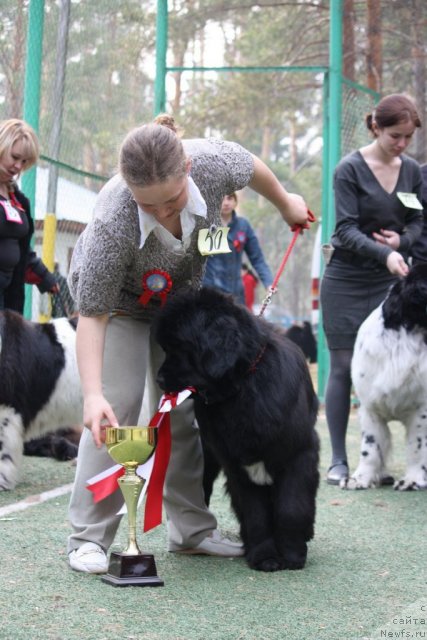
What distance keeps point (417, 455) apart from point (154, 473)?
2.29 m

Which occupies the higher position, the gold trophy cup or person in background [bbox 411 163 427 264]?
person in background [bbox 411 163 427 264]

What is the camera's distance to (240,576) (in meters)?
3.30

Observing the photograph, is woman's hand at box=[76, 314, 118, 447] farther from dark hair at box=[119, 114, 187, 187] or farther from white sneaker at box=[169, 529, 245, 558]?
white sneaker at box=[169, 529, 245, 558]

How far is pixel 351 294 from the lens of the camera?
533 centimetres

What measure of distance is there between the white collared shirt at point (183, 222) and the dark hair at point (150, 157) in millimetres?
205

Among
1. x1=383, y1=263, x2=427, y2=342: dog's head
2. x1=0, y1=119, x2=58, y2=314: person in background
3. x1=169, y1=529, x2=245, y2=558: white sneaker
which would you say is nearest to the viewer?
x1=169, y1=529, x2=245, y2=558: white sneaker

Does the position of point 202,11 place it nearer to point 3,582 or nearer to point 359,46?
point 359,46

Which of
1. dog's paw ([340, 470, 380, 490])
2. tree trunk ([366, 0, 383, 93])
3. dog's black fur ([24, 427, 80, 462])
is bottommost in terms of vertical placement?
dog's paw ([340, 470, 380, 490])

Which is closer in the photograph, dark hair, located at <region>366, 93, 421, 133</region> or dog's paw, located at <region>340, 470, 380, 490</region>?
dark hair, located at <region>366, 93, 421, 133</region>

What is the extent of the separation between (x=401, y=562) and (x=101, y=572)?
44.5 inches

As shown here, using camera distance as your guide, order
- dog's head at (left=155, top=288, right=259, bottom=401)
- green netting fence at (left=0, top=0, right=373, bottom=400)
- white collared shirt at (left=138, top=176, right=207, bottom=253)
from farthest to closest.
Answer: green netting fence at (left=0, top=0, right=373, bottom=400) → dog's head at (left=155, top=288, right=259, bottom=401) → white collared shirt at (left=138, top=176, right=207, bottom=253)

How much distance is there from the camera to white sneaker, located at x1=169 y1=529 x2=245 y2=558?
3.62 meters

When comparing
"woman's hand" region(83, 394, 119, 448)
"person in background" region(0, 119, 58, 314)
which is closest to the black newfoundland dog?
"woman's hand" region(83, 394, 119, 448)

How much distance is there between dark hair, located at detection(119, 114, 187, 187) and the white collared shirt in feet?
0.67
